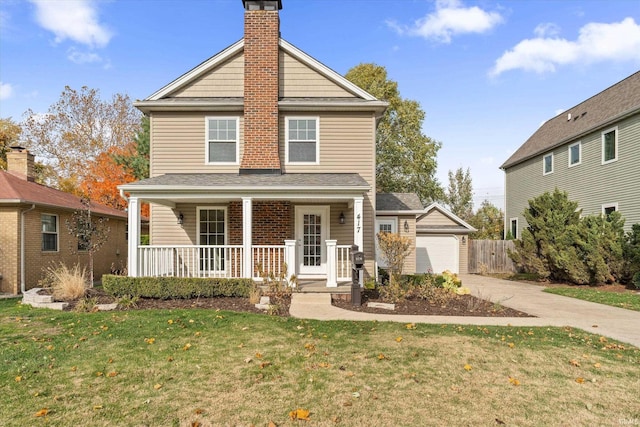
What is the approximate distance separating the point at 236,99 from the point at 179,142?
2.26 metres

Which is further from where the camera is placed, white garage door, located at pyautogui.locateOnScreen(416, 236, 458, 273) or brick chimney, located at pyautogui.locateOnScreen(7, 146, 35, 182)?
white garage door, located at pyautogui.locateOnScreen(416, 236, 458, 273)

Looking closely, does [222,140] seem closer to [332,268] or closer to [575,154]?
[332,268]

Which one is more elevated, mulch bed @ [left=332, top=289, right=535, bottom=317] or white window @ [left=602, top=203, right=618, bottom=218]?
white window @ [left=602, top=203, right=618, bottom=218]

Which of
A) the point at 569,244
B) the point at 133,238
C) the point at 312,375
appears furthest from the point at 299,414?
the point at 569,244

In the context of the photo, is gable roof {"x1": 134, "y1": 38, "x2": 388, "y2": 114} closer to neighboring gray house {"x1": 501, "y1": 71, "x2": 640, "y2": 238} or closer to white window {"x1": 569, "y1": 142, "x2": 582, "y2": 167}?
neighboring gray house {"x1": 501, "y1": 71, "x2": 640, "y2": 238}

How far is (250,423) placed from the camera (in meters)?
3.32

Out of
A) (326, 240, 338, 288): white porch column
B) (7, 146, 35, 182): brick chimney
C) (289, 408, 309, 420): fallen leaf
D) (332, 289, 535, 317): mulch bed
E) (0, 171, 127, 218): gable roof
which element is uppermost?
(7, 146, 35, 182): brick chimney

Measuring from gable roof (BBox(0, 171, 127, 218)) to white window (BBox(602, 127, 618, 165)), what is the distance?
20474mm

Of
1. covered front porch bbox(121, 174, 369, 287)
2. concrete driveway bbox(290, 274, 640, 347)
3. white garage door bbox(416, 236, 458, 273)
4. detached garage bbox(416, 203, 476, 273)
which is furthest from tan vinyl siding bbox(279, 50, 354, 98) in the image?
white garage door bbox(416, 236, 458, 273)

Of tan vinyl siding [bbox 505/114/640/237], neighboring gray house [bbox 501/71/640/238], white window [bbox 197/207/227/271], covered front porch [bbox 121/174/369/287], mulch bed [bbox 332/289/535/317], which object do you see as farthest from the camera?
neighboring gray house [bbox 501/71/640/238]

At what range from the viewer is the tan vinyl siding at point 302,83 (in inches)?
471

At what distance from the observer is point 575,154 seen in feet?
56.9

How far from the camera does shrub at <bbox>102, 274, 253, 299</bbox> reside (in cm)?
887

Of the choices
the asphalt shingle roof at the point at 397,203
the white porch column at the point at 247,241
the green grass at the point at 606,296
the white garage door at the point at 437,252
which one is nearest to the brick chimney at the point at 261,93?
the white porch column at the point at 247,241
